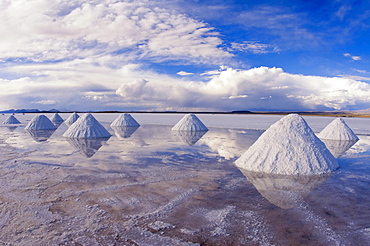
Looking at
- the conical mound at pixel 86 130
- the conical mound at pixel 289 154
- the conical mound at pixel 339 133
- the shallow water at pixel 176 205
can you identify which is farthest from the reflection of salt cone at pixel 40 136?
the conical mound at pixel 339 133

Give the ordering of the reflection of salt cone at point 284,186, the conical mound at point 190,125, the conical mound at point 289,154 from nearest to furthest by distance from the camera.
Result: the reflection of salt cone at point 284,186
the conical mound at point 289,154
the conical mound at point 190,125

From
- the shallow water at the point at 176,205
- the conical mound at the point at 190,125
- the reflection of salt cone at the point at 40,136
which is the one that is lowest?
the reflection of salt cone at the point at 40,136

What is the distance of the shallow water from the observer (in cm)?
416

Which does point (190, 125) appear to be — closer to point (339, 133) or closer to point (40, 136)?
point (339, 133)

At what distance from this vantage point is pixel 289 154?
856 cm

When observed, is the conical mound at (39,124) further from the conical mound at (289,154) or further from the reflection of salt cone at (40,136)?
the conical mound at (289,154)

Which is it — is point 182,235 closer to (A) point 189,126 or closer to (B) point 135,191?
(B) point 135,191

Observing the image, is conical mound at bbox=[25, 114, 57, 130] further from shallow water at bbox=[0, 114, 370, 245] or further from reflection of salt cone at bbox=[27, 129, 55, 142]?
shallow water at bbox=[0, 114, 370, 245]

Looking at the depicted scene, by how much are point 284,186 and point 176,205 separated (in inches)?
130

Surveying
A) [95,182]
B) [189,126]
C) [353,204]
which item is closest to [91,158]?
[95,182]

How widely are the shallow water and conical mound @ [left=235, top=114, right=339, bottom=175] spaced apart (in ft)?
1.55

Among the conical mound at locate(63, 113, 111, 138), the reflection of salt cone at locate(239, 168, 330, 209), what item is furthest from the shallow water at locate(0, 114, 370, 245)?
the conical mound at locate(63, 113, 111, 138)

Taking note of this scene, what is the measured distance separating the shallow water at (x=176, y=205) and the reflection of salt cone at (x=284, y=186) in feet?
0.08

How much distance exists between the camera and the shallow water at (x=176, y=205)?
4.16m
